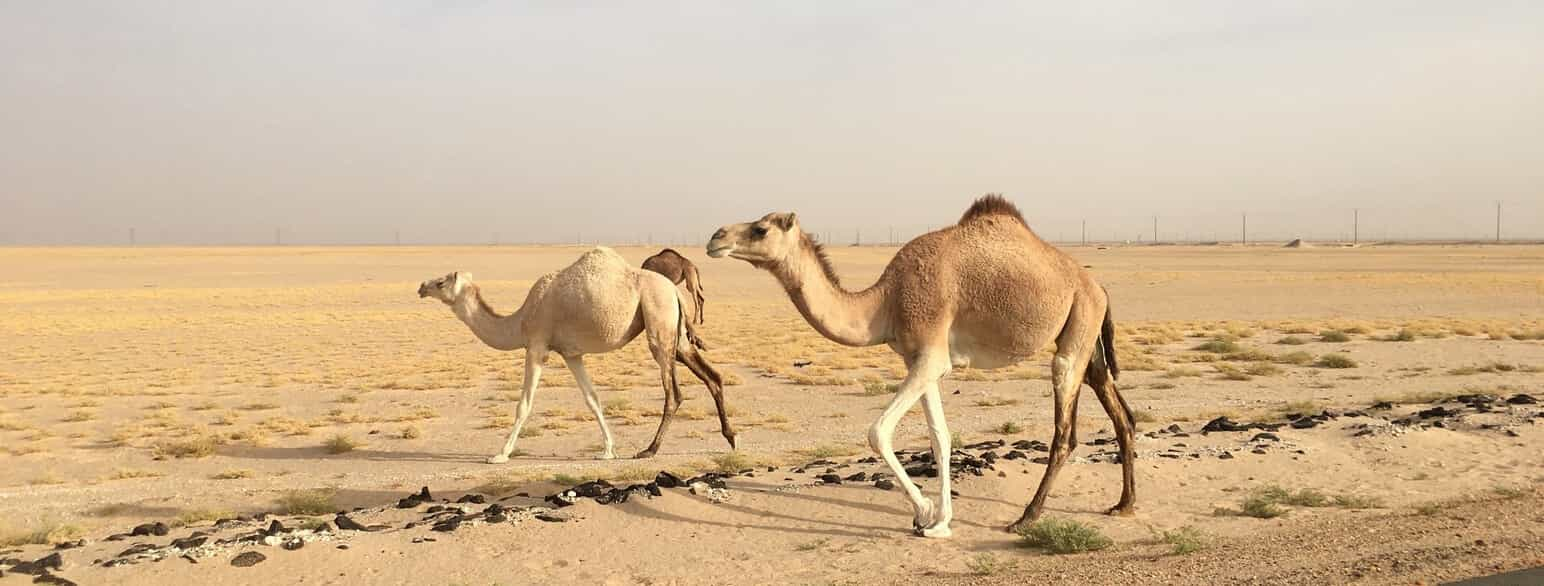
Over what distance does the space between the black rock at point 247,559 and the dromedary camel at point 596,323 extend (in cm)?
430

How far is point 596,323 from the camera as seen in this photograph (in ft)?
36.1

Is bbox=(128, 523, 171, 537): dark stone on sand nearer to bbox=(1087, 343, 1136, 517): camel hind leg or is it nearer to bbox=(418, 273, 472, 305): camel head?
bbox=(418, 273, 472, 305): camel head

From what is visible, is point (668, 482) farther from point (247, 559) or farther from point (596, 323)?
point (247, 559)

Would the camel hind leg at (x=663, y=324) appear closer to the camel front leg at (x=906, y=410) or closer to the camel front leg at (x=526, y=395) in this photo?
the camel front leg at (x=526, y=395)

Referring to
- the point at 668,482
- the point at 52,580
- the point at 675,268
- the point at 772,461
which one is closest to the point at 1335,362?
the point at 675,268

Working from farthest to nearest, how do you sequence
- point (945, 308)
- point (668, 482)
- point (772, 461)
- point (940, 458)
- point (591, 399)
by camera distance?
point (591, 399) < point (772, 461) < point (668, 482) < point (940, 458) < point (945, 308)

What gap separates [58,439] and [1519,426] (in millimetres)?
17732

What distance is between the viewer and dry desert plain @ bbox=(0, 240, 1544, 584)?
22.0 feet

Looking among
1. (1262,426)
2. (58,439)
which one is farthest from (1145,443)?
(58,439)

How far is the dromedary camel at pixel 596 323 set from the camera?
11070mm

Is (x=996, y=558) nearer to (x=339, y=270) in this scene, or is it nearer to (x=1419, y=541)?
(x=1419, y=541)

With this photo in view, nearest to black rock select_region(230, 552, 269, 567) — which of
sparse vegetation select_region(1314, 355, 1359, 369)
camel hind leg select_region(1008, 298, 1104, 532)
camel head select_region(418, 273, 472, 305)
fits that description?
camel hind leg select_region(1008, 298, 1104, 532)

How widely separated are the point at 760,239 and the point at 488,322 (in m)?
6.11

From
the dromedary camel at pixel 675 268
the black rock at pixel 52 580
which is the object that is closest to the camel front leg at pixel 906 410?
the black rock at pixel 52 580
